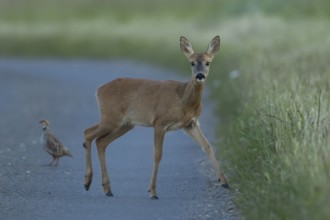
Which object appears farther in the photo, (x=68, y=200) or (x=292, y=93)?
(x=292, y=93)

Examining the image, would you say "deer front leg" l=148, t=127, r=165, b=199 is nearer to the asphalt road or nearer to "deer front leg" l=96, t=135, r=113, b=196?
the asphalt road

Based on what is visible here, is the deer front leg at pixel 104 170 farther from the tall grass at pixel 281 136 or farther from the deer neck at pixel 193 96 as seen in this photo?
the tall grass at pixel 281 136

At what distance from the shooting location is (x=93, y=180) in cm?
1305

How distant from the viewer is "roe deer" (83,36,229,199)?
39.6 ft

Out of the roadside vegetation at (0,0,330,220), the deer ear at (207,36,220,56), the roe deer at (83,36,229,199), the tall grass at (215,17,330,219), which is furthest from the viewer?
the deer ear at (207,36,220,56)

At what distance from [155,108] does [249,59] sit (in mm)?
9580

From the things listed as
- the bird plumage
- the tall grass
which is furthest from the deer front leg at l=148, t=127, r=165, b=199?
the bird plumage

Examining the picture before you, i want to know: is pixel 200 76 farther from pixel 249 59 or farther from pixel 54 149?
pixel 249 59

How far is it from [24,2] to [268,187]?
57641 mm

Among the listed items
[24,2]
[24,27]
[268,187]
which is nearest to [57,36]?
[24,27]

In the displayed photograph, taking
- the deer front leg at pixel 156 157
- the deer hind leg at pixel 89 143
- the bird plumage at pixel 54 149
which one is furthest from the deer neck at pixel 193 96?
the bird plumage at pixel 54 149

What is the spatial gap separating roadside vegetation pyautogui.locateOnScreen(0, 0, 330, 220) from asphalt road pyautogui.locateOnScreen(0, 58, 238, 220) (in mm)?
422

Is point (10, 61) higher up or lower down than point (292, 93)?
higher up

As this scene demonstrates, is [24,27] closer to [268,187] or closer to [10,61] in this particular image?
[10,61]
